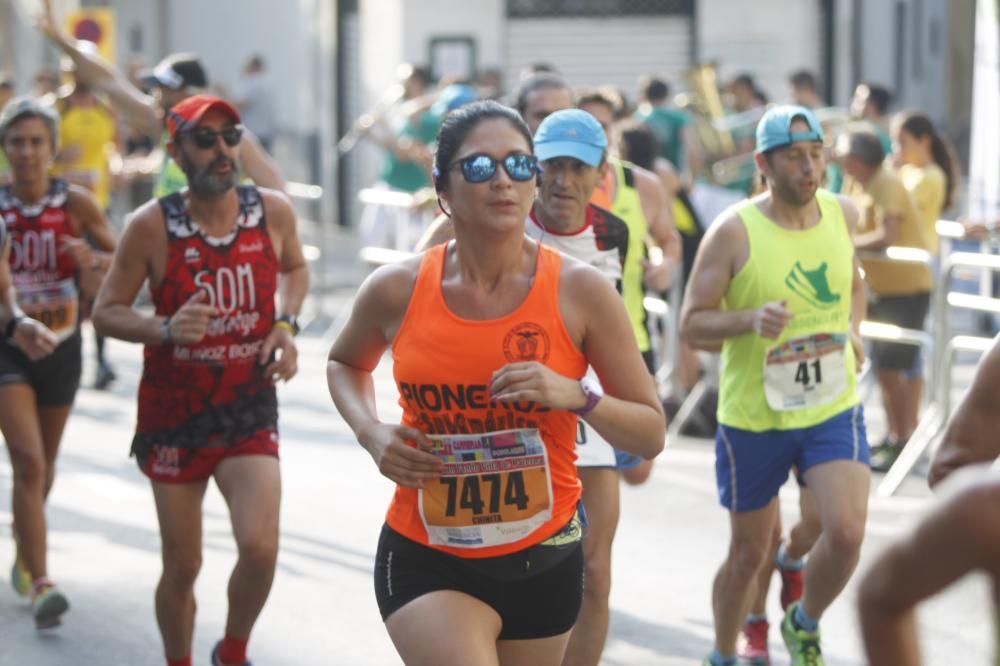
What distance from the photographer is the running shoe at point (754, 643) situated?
6.61 meters

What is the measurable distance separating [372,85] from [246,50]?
16.9 ft

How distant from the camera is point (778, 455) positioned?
6109mm

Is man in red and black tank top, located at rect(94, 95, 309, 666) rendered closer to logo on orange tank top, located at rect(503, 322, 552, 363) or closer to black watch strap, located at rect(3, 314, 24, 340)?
black watch strap, located at rect(3, 314, 24, 340)

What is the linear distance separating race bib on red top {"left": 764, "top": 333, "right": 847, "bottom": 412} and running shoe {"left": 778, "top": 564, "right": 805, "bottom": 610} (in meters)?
0.85

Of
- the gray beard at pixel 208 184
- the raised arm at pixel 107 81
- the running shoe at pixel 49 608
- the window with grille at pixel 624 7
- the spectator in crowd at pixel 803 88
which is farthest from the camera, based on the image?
the window with grille at pixel 624 7

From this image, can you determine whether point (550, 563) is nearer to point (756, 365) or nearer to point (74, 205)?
point (756, 365)

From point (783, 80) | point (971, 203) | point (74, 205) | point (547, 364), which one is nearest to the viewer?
point (547, 364)

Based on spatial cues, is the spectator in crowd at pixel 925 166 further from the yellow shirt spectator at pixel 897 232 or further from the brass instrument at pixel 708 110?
the brass instrument at pixel 708 110

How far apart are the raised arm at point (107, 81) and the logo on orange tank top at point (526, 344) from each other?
472 cm

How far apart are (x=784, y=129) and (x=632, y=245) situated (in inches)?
27.7

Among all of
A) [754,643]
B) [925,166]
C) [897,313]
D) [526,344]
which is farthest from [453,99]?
[526,344]

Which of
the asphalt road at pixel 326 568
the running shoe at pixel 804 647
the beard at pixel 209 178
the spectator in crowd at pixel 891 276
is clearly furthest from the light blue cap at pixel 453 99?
the running shoe at pixel 804 647

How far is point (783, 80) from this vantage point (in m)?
22.8

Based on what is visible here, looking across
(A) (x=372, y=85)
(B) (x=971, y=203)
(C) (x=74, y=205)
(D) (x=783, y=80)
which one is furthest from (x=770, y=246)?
(A) (x=372, y=85)
